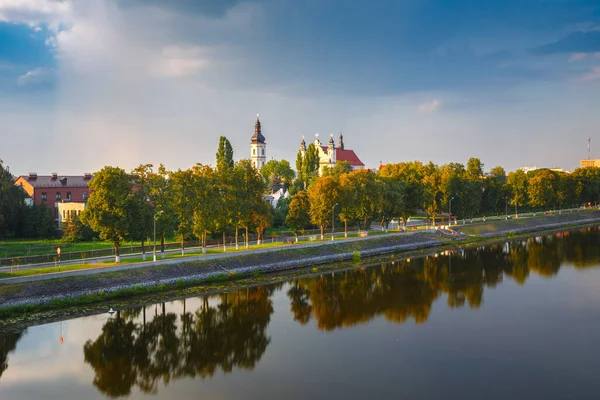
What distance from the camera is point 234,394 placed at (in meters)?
22.2

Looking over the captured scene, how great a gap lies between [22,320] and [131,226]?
43.5 ft

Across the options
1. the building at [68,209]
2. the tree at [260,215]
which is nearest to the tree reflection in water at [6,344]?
the tree at [260,215]

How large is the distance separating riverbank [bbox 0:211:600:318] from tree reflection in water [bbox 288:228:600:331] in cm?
499

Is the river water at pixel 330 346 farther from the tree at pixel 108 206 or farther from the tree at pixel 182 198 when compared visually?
the tree at pixel 182 198

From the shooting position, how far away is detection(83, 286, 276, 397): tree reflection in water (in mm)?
24562

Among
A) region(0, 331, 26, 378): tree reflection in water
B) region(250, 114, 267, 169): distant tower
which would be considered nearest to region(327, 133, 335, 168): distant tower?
region(250, 114, 267, 169): distant tower

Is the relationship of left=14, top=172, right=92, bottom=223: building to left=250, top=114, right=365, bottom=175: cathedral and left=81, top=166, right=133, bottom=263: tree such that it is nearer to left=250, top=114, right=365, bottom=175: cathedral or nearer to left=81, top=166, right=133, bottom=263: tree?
left=81, top=166, right=133, bottom=263: tree

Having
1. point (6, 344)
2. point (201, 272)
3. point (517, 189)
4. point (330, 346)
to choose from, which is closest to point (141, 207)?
point (201, 272)

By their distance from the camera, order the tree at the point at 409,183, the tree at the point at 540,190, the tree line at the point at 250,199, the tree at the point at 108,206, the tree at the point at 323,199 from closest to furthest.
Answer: the tree at the point at 108,206
the tree line at the point at 250,199
the tree at the point at 323,199
the tree at the point at 409,183
the tree at the point at 540,190

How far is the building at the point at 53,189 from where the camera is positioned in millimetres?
74562

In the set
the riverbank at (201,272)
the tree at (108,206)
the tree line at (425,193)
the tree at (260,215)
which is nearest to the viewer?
the riverbank at (201,272)

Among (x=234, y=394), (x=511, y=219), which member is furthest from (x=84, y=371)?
(x=511, y=219)

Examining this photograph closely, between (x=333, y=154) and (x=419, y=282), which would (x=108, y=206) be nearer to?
(x=419, y=282)

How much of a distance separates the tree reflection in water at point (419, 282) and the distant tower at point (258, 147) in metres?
97.9
